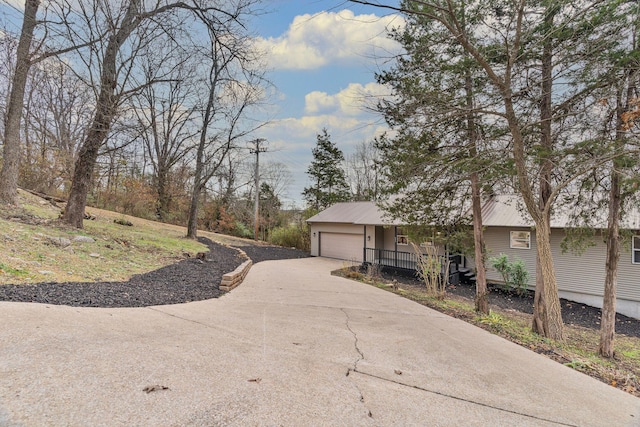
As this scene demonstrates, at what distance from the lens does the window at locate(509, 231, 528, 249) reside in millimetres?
13950

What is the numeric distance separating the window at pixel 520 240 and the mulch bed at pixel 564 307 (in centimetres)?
206

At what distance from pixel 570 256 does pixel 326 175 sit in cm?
2102

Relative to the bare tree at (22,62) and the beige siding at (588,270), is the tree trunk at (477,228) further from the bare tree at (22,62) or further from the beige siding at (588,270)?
the bare tree at (22,62)

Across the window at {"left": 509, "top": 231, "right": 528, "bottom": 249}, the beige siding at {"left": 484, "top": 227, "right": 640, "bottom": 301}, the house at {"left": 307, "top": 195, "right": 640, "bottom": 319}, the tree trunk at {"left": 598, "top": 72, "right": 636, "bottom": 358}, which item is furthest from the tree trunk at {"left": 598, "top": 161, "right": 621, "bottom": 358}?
the window at {"left": 509, "top": 231, "right": 528, "bottom": 249}

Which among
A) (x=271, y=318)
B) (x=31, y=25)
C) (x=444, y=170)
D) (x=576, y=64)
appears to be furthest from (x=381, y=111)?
(x=31, y=25)

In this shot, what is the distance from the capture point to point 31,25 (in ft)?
26.2

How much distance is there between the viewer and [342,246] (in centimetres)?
2056

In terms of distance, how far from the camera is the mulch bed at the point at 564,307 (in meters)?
10.5

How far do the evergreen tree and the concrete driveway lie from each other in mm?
26254

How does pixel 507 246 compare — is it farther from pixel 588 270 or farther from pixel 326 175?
pixel 326 175

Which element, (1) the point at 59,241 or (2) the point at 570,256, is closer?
(1) the point at 59,241

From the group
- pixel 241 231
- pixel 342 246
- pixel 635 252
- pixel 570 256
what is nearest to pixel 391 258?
pixel 342 246

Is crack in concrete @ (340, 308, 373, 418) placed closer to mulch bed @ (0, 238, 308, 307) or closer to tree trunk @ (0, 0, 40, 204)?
mulch bed @ (0, 238, 308, 307)

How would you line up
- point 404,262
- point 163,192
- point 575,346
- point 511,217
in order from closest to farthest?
point 575,346, point 511,217, point 404,262, point 163,192
